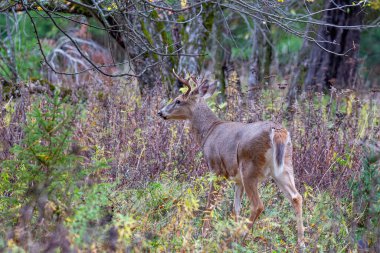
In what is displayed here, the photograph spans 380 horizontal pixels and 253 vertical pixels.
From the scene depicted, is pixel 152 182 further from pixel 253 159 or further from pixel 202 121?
pixel 202 121

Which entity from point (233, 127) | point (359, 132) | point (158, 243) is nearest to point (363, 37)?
point (359, 132)

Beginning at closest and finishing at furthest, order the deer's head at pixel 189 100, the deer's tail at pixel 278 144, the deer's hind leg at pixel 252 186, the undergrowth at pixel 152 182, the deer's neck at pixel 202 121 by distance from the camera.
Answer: the undergrowth at pixel 152 182
the deer's tail at pixel 278 144
the deer's hind leg at pixel 252 186
the deer's neck at pixel 202 121
the deer's head at pixel 189 100

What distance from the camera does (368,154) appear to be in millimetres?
5156

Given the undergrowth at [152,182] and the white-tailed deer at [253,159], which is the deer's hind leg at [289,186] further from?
the undergrowth at [152,182]

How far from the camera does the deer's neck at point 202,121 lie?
7.70 metres

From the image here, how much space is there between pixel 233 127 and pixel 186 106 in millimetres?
1211

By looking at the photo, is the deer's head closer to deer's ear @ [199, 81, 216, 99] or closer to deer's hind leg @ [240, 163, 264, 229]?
deer's ear @ [199, 81, 216, 99]

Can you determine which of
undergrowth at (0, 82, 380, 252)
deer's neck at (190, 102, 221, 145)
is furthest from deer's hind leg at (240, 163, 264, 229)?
deer's neck at (190, 102, 221, 145)

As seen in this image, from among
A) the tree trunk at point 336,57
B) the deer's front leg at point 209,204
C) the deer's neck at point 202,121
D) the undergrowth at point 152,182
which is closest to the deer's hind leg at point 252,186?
the undergrowth at point 152,182

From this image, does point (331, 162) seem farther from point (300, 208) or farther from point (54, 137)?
point (54, 137)

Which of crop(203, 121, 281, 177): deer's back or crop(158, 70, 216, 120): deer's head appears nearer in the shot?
crop(203, 121, 281, 177): deer's back

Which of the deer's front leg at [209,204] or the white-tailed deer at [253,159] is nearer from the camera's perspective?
the deer's front leg at [209,204]

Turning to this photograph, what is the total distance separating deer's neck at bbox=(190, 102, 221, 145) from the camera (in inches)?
303

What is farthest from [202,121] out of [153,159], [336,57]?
[336,57]
